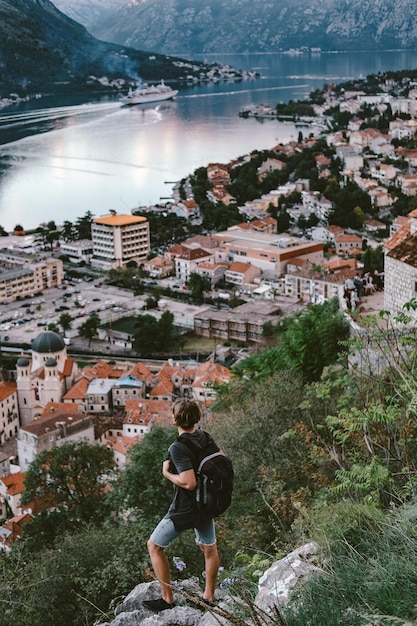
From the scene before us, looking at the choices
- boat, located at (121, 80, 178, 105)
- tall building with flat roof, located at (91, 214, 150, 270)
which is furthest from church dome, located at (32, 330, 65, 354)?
boat, located at (121, 80, 178, 105)

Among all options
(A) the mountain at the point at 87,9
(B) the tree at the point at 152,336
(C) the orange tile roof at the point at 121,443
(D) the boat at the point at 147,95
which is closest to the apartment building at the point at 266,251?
(B) the tree at the point at 152,336

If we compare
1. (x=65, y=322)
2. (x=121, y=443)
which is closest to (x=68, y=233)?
(x=65, y=322)

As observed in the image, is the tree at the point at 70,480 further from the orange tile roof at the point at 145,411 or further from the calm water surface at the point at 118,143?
the calm water surface at the point at 118,143

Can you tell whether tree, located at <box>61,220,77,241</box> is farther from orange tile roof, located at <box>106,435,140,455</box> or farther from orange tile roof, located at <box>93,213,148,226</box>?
orange tile roof, located at <box>106,435,140,455</box>

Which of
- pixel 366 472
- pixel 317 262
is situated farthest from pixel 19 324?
pixel 366 472

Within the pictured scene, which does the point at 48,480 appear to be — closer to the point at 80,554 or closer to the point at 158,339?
the point at 80,554
